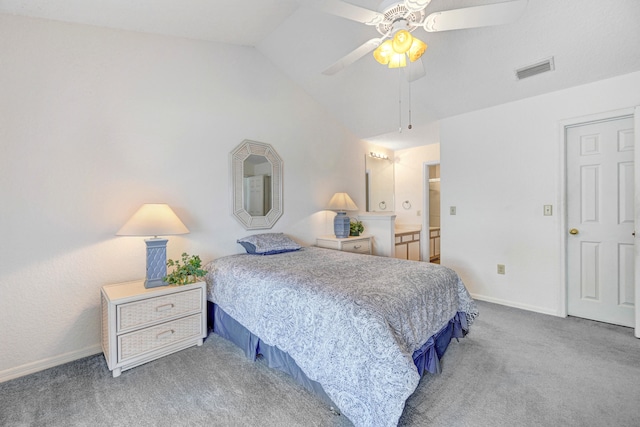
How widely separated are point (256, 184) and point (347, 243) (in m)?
1.39

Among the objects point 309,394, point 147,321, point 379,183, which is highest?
point 379,183

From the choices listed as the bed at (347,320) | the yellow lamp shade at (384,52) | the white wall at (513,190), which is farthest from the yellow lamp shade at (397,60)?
the white wall at (513,190)

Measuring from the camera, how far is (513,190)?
306 cm

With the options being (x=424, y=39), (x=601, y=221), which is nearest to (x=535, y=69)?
(x=424, y=39)

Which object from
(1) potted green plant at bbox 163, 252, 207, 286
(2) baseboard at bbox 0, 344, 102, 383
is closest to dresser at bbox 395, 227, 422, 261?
(1) potted green plant at bbox 163, 252, 207, 286

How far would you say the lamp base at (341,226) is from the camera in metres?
3.72

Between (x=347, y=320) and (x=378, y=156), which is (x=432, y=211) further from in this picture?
(x=347, y=320)

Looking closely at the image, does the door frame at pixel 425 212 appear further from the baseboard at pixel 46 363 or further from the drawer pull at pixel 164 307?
the baseboard at pixel 46 363

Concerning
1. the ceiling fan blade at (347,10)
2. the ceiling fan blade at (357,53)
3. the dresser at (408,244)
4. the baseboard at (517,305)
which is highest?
the ceiling fan blade at (347,10)

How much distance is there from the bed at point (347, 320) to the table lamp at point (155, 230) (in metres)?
0.48

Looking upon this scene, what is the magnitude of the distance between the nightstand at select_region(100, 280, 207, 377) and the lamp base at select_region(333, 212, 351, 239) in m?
1.94

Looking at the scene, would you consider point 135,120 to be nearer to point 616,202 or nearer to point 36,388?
point 36,388

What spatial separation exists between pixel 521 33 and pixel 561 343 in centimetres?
265

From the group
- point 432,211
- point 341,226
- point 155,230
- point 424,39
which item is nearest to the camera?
point 155,230
